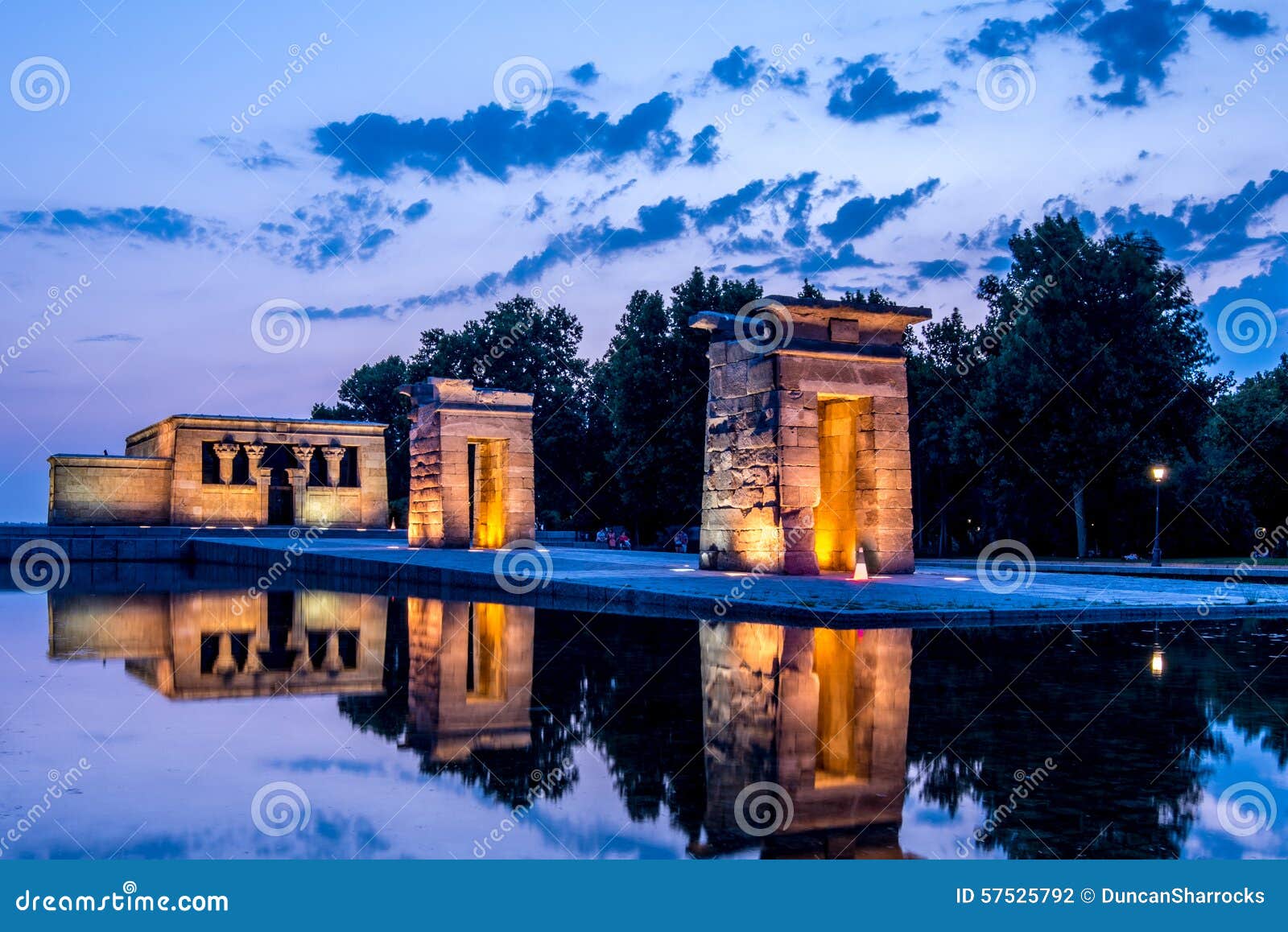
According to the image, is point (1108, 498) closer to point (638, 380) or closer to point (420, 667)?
point (638, 380)

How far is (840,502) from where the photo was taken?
68.0ft

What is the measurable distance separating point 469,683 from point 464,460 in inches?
924

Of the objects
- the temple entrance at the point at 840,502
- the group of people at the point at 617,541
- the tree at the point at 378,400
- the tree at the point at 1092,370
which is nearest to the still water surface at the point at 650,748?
the temple entrance at the point at 840,502

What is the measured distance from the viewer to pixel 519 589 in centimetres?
1755

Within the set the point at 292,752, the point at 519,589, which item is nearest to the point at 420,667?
the point at 292,752

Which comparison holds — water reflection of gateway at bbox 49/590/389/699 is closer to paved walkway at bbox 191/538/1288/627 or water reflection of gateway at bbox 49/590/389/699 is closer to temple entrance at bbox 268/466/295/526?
paved walkway at bbox 191/538/1288/627

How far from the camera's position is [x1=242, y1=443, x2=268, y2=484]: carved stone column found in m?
48.4

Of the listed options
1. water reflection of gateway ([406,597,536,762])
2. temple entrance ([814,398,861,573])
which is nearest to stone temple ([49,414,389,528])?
temple entrance ([814,398,861,573])

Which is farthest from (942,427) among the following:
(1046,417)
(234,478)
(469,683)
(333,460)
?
(469,683)

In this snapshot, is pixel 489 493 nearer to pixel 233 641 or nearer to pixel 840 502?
pixel 840 502

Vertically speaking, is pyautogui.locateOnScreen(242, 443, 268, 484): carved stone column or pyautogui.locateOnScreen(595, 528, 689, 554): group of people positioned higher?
pyautogui.locateOnScreen(242, 443, 268, 484): carved stone column

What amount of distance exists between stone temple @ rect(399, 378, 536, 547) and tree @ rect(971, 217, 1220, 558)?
1611cm

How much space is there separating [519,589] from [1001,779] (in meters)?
12.6

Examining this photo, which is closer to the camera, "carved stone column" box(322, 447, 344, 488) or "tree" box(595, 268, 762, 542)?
"tree" box(595, 268, 762, 542)
